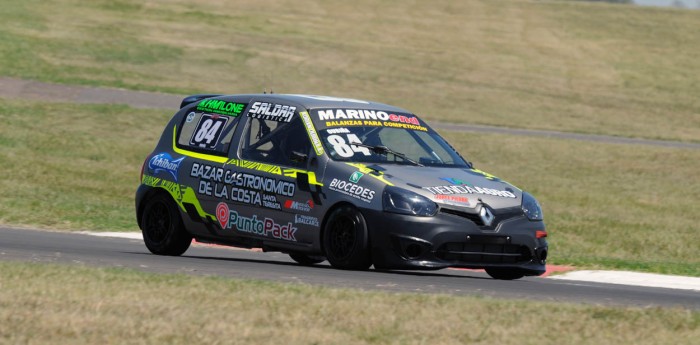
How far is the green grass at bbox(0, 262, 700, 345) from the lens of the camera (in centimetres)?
677

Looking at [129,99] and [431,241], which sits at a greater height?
[129,99]

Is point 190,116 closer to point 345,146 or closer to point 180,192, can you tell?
point 180,192

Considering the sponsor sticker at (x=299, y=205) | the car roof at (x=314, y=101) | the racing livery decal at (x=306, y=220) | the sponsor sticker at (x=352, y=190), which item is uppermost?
the car roof at (x=314, y=101)

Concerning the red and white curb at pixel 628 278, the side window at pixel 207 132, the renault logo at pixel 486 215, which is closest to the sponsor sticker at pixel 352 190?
the renault logo at pixel 486 215

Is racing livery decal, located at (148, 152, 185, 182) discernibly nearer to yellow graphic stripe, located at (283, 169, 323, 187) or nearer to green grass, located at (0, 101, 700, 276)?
yellow graphic stripe, located at (283, 169, 323, 187)

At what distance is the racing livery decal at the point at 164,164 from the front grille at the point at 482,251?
310cm

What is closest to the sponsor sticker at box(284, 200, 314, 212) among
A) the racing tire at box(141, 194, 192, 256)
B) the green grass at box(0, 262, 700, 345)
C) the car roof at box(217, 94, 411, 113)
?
the car roof at box(217, 94, 411, 113)

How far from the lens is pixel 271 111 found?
12.1 meters

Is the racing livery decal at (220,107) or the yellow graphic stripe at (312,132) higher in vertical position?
the racing livery decal at (220,107)

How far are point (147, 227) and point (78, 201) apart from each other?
6.61m

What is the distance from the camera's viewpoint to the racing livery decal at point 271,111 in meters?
11.9

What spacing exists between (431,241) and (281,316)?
11.2 ft

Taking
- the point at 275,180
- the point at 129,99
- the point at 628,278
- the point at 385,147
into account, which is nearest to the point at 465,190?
the point at 385,147

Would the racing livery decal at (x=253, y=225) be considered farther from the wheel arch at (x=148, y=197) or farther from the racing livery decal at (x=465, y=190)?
the racing livery decal at (x=465, y=190)
